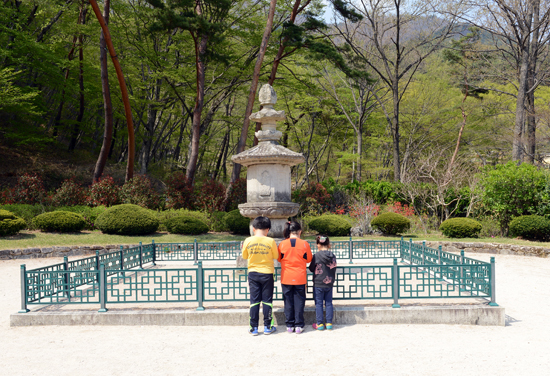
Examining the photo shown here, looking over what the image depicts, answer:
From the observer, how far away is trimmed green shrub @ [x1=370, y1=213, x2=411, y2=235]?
60.2ft

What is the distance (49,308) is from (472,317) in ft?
23.4

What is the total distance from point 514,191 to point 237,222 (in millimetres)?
12915

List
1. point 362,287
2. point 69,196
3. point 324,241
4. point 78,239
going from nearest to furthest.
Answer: point 324,241 → point 362,287 → point 78,239 → point 69,196

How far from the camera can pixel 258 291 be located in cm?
572

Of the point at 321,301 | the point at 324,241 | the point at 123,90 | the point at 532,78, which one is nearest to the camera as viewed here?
the point at 321,301

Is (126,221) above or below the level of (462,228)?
above

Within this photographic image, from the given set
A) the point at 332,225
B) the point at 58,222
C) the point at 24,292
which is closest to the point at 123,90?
the point at 58,222

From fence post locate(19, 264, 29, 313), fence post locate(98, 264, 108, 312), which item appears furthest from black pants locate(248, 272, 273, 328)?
fence post locate(19, 264, 29, 313)

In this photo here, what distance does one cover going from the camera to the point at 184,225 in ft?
59.5

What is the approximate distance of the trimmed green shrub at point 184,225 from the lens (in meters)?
18.1

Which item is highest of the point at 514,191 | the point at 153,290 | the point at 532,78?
the point at 532,78

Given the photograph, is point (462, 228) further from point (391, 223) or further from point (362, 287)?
point (362, 287)

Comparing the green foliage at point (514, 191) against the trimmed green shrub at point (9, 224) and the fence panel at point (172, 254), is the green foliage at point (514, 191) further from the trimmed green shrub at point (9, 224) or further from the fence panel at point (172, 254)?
the trimmed green shrub at point (9, 224)

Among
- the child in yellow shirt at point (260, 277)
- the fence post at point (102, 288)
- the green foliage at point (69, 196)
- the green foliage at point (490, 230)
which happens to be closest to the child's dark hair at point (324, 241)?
the child in yellow shirt at point (260, 277)
